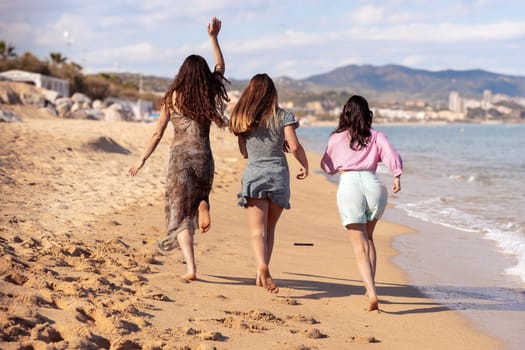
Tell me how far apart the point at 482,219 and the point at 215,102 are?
7.40 meters

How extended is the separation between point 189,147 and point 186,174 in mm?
203

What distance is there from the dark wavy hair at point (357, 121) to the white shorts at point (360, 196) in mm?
213

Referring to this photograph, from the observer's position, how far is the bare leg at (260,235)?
538 cm

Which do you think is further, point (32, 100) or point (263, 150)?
point (32, 100)

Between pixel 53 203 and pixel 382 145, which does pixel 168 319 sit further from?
pixel 53 203

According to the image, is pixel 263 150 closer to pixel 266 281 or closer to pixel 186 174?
pixel 186 174

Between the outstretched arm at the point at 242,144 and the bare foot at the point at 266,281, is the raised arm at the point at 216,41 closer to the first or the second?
the outstretched arm at the point at 242,144

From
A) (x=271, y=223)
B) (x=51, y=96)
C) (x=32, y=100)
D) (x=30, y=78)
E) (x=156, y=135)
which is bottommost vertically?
(x=271, y=223)

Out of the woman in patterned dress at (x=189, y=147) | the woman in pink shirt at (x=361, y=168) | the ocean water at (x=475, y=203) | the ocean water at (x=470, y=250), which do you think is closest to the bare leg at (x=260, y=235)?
the woman in patterned dress at (x=189, y=147)

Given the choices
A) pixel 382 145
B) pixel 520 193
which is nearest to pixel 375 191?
pixel 382 145

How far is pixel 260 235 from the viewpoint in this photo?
5406 mm

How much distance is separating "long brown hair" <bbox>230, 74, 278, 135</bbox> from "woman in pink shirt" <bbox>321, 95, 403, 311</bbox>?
52 centimetres

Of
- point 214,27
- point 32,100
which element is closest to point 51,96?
point 32,100

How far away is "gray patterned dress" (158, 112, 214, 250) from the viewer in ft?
17.7
